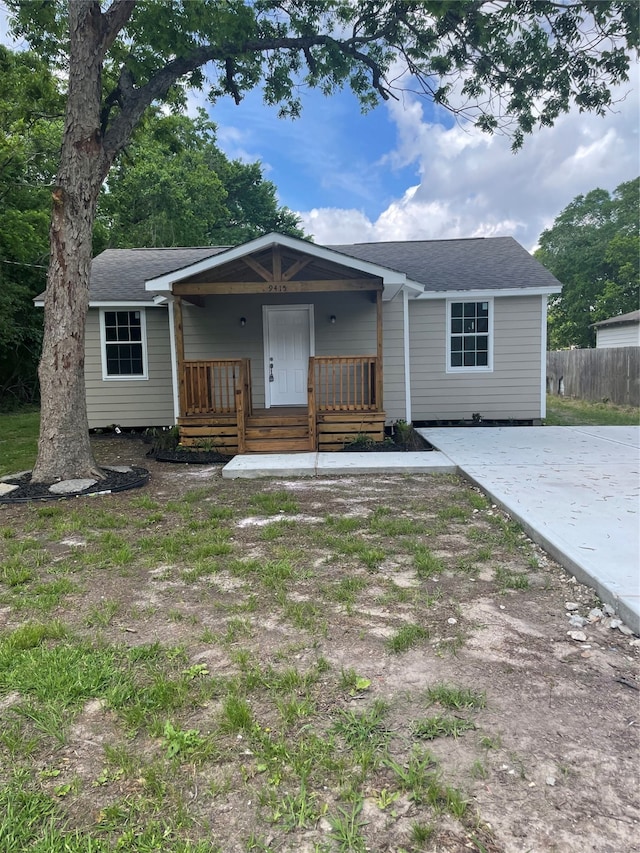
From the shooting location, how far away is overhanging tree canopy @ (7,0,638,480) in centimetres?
602

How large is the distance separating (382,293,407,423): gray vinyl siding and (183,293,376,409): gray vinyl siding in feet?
0.91

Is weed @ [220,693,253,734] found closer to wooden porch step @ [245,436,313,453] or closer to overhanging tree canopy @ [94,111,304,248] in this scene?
wooden porch step @ [245,436,313,453]

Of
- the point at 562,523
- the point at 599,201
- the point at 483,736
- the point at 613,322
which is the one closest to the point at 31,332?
the point at 562,523

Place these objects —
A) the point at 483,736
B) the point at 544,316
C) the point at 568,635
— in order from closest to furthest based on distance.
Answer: the point at 483,736, the point at 568,635, the point at 544,316

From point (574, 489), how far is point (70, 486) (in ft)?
17.6

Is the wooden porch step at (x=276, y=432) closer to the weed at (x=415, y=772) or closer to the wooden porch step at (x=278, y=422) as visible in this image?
the wooden porch step at (x=278, y=422)

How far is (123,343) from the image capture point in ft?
33.6

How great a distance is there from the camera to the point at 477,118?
8.77 metres

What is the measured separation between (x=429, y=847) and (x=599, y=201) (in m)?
36.9

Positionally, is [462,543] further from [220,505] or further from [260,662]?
[220,505]

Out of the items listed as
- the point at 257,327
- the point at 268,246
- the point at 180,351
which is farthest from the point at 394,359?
the point at 180,351

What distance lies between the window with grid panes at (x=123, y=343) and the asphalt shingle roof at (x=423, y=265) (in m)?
0.48

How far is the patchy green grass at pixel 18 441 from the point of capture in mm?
7543

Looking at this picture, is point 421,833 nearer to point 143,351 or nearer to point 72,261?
point 72,261
